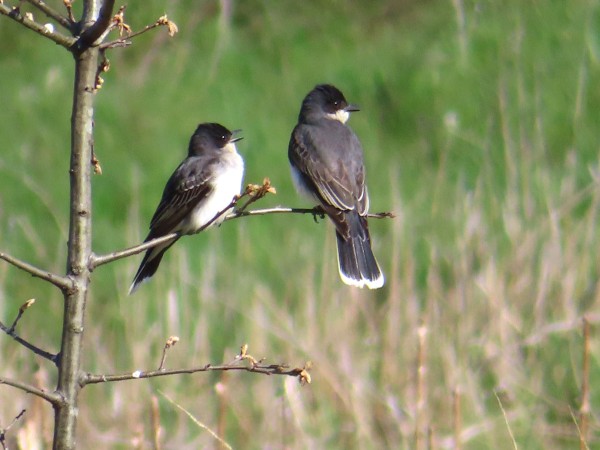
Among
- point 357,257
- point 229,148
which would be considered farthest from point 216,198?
point 357,257

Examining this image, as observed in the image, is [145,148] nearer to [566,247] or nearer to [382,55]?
[382,55]

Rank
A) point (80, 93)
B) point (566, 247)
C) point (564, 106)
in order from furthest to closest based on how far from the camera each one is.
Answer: point (564, 106) → point (566, 247) → point (80, 93)

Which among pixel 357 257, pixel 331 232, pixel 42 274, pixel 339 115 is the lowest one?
pixel 42 274

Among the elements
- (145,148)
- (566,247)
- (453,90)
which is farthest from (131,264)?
(453,90)

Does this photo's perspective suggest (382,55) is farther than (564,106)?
Yes

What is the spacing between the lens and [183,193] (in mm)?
5000

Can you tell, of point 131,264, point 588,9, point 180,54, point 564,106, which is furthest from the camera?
point 180,54

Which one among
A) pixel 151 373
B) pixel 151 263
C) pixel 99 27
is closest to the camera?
pixel 99 27

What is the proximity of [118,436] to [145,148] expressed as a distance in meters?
5.89

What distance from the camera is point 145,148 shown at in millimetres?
11500

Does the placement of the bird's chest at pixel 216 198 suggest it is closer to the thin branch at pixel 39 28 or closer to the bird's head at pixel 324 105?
the bird's head at pixel 324 105

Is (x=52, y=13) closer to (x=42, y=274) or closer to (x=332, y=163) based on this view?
(x=42, y=274)

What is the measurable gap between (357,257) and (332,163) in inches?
24.3

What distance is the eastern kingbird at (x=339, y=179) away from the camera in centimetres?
525
